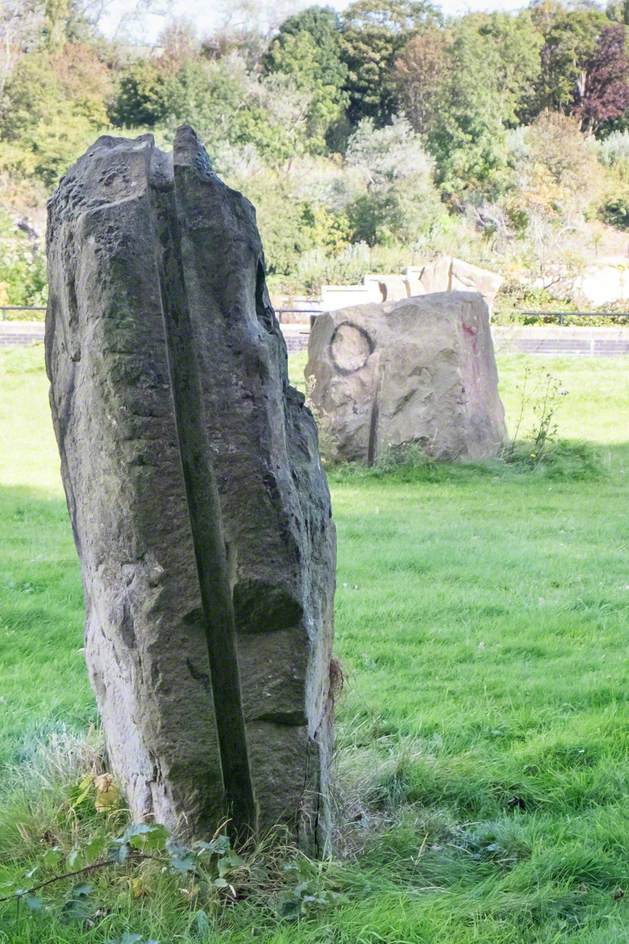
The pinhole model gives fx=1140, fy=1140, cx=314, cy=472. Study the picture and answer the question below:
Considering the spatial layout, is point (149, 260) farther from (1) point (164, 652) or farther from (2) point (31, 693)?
(2) point (31, 693)

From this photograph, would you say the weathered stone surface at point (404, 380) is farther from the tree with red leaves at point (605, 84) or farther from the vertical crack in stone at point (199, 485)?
the tree with red leaves at point (605, 84)

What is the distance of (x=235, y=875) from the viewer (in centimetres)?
310

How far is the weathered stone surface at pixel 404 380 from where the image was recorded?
1257cm

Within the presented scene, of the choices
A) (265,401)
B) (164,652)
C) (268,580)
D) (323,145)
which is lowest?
(164,652)

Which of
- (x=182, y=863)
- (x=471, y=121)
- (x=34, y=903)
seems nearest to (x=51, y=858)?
(x=34, y=903)

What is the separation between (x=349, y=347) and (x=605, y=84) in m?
54.7

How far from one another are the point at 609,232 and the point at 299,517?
157ft

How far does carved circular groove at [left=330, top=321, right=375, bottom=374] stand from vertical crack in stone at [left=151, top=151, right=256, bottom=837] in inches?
384

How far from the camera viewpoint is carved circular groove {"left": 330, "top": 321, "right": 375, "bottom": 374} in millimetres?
12805

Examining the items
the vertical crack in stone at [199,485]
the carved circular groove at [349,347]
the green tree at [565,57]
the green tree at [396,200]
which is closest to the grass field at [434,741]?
the vertical crack in stone at [199,485]

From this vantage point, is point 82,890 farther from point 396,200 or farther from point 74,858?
point 396,200

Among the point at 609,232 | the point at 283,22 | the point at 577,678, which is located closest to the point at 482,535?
the point at 577,678

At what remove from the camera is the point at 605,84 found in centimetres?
6162

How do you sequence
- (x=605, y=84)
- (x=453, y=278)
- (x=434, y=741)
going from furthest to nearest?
(x=605, y=84)
(x=453, y=278)
(x=434, y=741)
